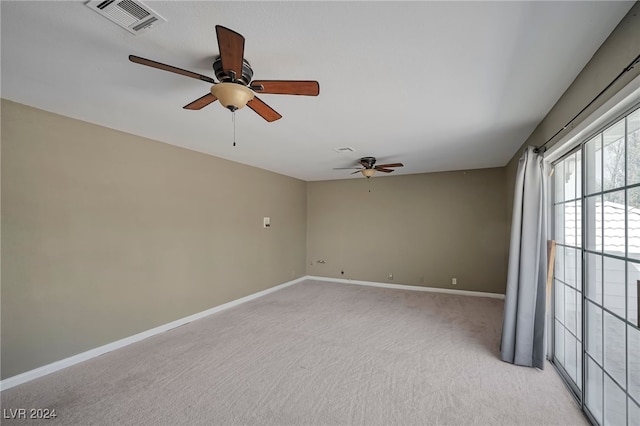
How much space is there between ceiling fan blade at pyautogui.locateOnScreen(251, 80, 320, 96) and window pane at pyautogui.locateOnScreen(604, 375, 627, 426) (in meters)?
2.61

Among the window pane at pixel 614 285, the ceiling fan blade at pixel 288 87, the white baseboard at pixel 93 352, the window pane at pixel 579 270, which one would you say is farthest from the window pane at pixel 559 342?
the white baseboard at pixel 93 352

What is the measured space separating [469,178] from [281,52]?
4.94 meters

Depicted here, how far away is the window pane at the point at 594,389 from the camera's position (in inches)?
74.3

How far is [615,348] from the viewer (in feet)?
5.56

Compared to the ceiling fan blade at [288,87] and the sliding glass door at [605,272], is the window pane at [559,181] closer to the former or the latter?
the sliding glass door at [605,272]

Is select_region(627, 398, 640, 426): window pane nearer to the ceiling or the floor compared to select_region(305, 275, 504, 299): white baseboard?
nearer to the ceiling

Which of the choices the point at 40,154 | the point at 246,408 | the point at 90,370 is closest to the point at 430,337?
the point at 246,408

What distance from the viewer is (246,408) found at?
6.95ft

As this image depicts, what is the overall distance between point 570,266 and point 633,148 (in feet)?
4.38

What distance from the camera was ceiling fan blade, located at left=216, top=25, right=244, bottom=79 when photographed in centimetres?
128

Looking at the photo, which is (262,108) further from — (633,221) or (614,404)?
(614,404)

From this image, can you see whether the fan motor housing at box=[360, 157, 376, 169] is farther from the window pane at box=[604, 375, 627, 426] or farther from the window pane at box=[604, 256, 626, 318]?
the window pane at box=[604, 375, 627, 426]

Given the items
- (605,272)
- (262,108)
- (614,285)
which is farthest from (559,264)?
(262,108)

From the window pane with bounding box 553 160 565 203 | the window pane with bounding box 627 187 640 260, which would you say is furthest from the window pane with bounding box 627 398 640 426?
the window pane with bounding box 553 160 565 203
